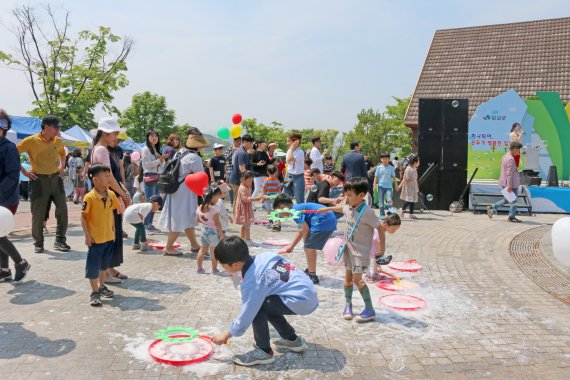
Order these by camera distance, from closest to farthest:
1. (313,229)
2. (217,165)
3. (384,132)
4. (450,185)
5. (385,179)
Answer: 1. (313,229)
2. (385,179)
3. (217,165)
4. (450,185)
5. (384,132)

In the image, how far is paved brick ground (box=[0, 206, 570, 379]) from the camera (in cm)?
348

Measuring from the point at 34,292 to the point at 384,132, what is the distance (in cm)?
3524

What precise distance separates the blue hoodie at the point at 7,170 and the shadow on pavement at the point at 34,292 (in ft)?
3.43

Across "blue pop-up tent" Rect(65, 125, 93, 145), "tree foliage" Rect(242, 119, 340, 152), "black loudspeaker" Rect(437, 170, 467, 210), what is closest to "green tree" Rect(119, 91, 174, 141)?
"tree foliage" Rect(242, 119, 340, 152)

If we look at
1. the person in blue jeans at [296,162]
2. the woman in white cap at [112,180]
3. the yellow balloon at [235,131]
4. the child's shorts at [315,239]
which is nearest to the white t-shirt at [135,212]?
the woman in white cap at [112,180]

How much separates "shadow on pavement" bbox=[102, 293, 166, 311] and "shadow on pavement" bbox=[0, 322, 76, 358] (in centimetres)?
89

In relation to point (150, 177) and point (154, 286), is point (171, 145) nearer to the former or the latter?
point (150, 177)

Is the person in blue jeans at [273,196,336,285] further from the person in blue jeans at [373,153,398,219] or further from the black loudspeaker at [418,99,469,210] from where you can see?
the black loudspeaker at [418,99,469,210]

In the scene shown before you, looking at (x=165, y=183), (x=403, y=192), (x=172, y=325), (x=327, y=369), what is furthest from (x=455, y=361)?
(x=403, y=192)

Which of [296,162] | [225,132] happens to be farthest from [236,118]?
[296,162]

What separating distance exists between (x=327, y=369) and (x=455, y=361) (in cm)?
105

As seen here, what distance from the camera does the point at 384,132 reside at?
125 ft

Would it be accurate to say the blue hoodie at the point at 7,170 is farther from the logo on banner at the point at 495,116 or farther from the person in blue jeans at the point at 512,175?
the logo on banner at the point at 495,116

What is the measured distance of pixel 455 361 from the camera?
3664mm
